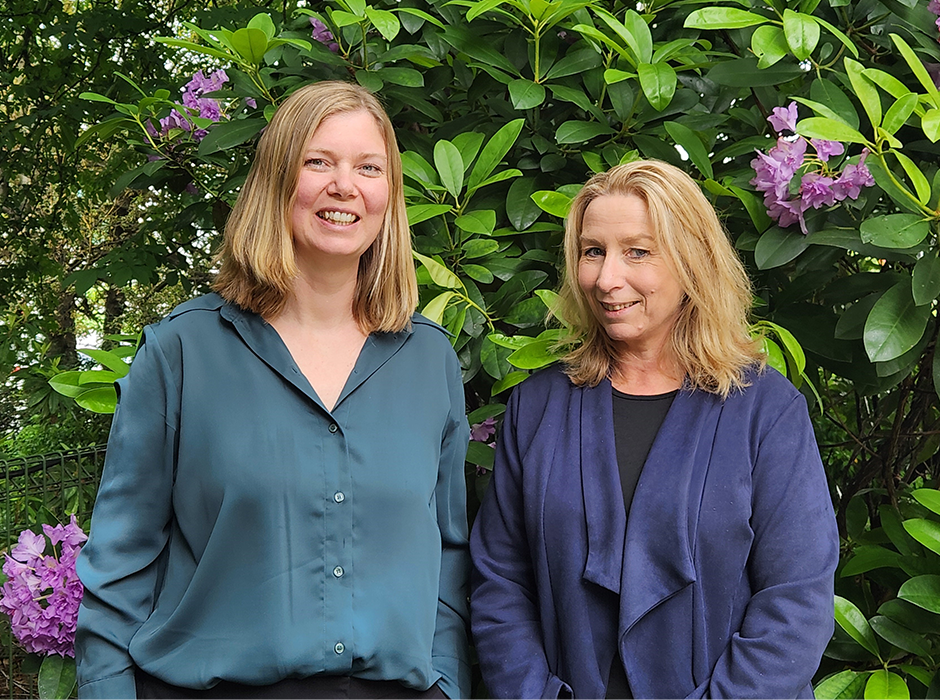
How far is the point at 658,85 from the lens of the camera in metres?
1.86

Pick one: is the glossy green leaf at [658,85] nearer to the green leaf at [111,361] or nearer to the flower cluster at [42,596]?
the green leaf at [111,361]

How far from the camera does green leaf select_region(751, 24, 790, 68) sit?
5.87 ft

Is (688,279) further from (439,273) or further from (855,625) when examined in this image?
(855,625)

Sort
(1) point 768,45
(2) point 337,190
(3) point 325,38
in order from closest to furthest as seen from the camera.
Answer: (2) point 337,190
(1) point 768,45
(3) point 325,38

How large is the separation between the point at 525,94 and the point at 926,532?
110 centimetres

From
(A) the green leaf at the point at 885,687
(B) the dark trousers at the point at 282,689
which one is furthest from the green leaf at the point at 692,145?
(B) the dark trousers at the point at 282,689

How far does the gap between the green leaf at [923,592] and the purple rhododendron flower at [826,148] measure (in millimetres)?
788

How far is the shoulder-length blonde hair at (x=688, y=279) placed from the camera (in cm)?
163

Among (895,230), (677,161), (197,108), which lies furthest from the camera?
(197,108)

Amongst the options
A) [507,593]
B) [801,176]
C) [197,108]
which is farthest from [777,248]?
[197,108]

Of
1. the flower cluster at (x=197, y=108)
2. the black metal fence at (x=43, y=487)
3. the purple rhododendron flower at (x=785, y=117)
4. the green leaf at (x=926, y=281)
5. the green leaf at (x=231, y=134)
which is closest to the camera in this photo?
the green leaf at (x=926, y=281)

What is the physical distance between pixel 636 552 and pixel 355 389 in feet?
1.69

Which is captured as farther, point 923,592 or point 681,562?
point 923,592

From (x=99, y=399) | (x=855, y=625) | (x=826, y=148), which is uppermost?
(x=826, y=148)
